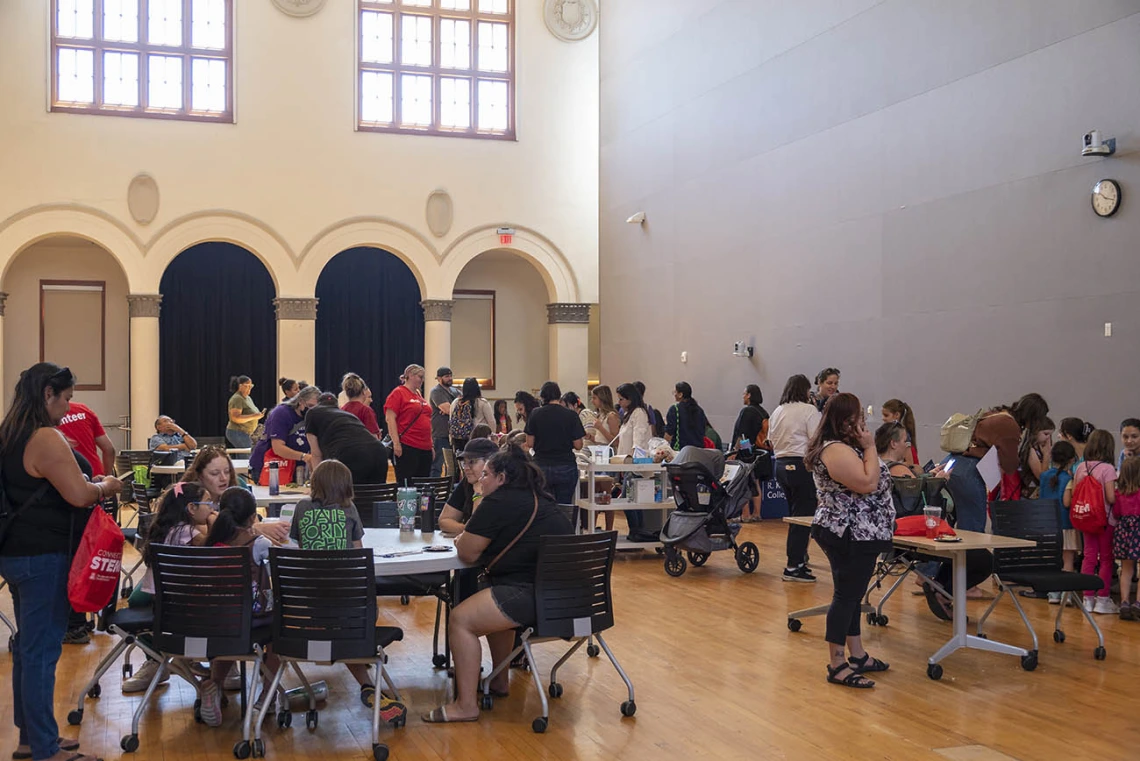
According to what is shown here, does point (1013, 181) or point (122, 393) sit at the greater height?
point (1013, 181)

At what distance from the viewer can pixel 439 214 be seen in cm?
1900

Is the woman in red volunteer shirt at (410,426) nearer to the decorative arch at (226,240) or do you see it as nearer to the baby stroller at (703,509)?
the baby stroller at (703,509)

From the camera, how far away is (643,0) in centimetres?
1720

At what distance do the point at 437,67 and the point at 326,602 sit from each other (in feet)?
51.2

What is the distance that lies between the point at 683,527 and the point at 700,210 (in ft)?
23.0

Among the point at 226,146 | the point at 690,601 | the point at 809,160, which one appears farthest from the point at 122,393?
the point at 690,601

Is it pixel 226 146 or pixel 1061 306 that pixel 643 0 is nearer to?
pixel 226 146

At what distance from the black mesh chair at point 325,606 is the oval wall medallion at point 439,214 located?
1443cm

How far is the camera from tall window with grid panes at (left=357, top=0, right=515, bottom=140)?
61.5 ft

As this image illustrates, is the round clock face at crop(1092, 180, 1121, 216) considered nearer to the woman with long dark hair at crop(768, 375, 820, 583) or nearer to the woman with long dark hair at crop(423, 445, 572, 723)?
the woman with long dark hair at crop(768, 375, 820, 583)

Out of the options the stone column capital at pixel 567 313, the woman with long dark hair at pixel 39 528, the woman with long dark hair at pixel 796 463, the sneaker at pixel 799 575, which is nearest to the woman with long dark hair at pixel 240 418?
the stone column capital at pixel 567 313

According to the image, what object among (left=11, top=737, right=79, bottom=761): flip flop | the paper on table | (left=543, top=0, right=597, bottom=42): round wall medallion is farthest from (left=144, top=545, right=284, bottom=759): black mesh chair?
(left=543, top=0, right=597, bottom=42): round wall medallion

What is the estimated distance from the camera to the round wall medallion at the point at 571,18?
19453 mm

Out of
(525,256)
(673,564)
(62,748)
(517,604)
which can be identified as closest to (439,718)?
(517,604)
